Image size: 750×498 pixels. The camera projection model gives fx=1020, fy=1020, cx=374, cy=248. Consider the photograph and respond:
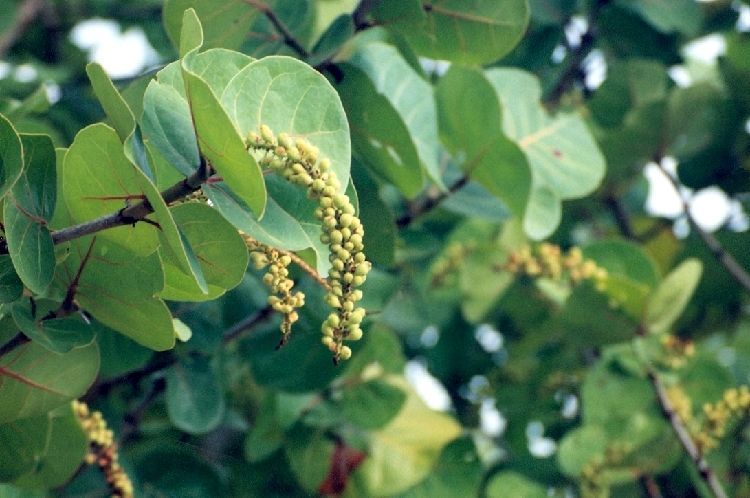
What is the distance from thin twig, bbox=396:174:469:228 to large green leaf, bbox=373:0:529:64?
0.90 ft

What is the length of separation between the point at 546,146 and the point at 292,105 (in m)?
0.92

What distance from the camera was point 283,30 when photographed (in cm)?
148

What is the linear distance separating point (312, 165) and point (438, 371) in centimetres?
164

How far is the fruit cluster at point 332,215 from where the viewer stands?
3.06ft

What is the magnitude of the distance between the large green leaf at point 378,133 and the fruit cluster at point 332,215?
43 centimetres

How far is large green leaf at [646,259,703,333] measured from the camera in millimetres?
1873

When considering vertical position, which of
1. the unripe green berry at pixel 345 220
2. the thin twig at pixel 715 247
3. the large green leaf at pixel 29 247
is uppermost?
the unripe green berry at pixel 345 220

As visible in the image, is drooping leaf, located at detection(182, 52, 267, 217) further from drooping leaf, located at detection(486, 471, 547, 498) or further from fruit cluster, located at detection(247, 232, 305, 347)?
drooping leaf, located at detection(486, 471, 547, 498)

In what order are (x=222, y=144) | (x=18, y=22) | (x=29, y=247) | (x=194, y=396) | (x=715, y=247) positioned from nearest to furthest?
(x=222, y=144) < (x=29, y=247) < (x=194, y=396) < (x=715, y=247) < (x=18, y=22)

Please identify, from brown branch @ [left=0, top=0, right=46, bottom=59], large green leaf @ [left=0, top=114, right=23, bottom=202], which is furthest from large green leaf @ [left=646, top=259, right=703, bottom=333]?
brown branch @ [left=0, top=0, right=46, bottom=59]

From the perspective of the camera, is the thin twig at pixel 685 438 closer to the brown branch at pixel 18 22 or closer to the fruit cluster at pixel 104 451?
the fruit cluster at pixel 104 451

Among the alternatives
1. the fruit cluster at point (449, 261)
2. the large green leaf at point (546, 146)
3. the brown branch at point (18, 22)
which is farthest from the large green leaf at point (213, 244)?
the brown branch at point (18, 22)

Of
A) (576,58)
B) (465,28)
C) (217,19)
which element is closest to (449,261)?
(576,58)

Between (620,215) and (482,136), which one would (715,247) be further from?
(482,136)
